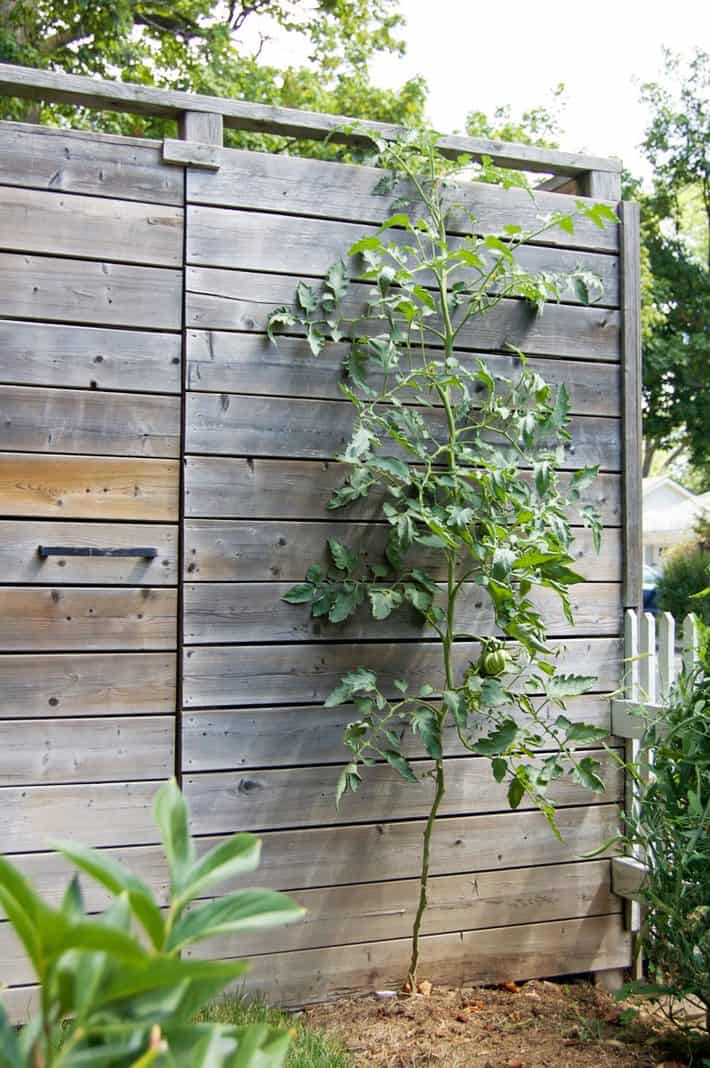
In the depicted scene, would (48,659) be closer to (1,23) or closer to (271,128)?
(271,128)

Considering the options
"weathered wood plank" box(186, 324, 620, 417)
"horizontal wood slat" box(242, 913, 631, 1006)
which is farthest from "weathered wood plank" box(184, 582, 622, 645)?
"horizontal wood slat" box(242, 913, 631, 1006)

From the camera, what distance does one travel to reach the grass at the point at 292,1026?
2461mm

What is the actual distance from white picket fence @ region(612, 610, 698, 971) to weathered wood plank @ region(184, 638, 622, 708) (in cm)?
56

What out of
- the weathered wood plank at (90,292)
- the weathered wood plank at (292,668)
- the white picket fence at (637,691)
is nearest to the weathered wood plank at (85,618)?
the weathered wood plank at (292,668)

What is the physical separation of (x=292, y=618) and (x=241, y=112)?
149 cm

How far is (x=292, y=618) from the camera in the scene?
9.65 ft

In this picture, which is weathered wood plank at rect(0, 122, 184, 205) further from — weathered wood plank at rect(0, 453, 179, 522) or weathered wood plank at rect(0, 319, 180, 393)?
weathered wood plank at rect(0, 453, 179, 522)

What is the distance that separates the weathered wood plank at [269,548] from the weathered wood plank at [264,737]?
38 cm

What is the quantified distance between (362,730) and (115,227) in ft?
5.15

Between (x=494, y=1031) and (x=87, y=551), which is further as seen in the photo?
(x=494, y=1031)

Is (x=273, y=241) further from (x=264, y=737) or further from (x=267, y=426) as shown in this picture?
(x=264, y=737)

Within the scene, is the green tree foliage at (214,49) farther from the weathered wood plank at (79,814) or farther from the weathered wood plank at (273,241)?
the weathered wood plank at (79,814)

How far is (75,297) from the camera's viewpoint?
2.77 meters

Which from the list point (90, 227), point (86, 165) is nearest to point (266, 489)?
point (90, 227)
